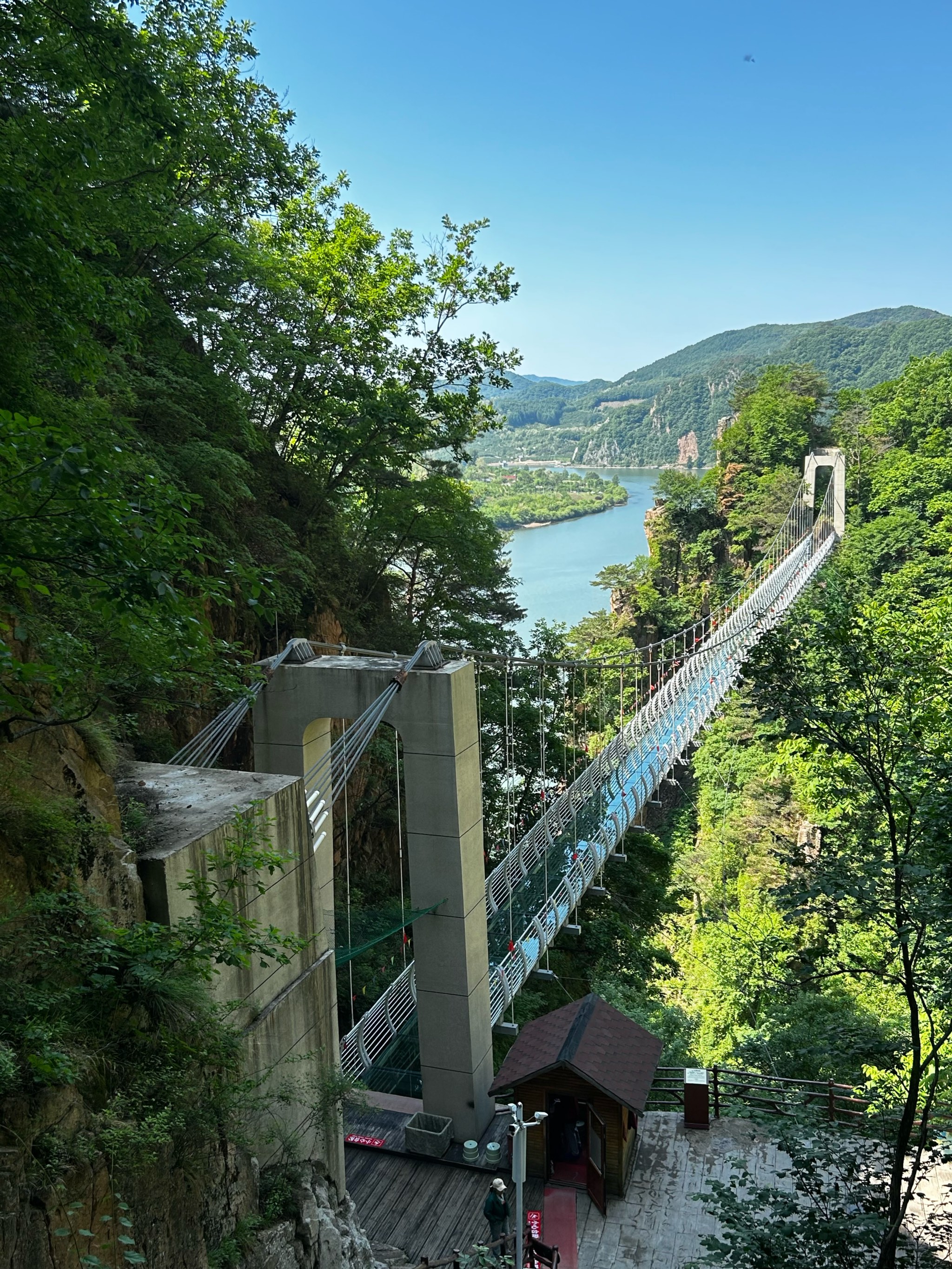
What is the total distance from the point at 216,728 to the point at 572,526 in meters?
48.7

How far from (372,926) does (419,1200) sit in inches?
71.3

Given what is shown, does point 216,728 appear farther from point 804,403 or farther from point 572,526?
point 572,526

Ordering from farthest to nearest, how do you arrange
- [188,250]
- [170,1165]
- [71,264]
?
[188,250], [71,264], [170,1165]

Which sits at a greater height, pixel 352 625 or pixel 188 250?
pixel 188 250

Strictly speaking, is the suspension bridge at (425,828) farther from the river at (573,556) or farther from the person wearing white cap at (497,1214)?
the river at (573,556)

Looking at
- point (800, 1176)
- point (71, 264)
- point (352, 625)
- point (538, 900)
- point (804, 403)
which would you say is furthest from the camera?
point (804, 403)

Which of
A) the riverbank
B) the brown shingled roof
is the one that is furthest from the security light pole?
the riverbank

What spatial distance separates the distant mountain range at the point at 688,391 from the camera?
54.7 meters

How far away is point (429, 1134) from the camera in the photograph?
243 inches

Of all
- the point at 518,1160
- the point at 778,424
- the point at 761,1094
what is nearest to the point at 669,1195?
the point at 761,1094

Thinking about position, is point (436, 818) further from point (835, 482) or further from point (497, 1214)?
point (835, 482)

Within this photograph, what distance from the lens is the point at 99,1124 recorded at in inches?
105

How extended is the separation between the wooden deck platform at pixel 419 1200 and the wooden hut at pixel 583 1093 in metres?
0.29

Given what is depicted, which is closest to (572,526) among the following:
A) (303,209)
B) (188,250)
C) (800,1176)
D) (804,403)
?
(804,403)
